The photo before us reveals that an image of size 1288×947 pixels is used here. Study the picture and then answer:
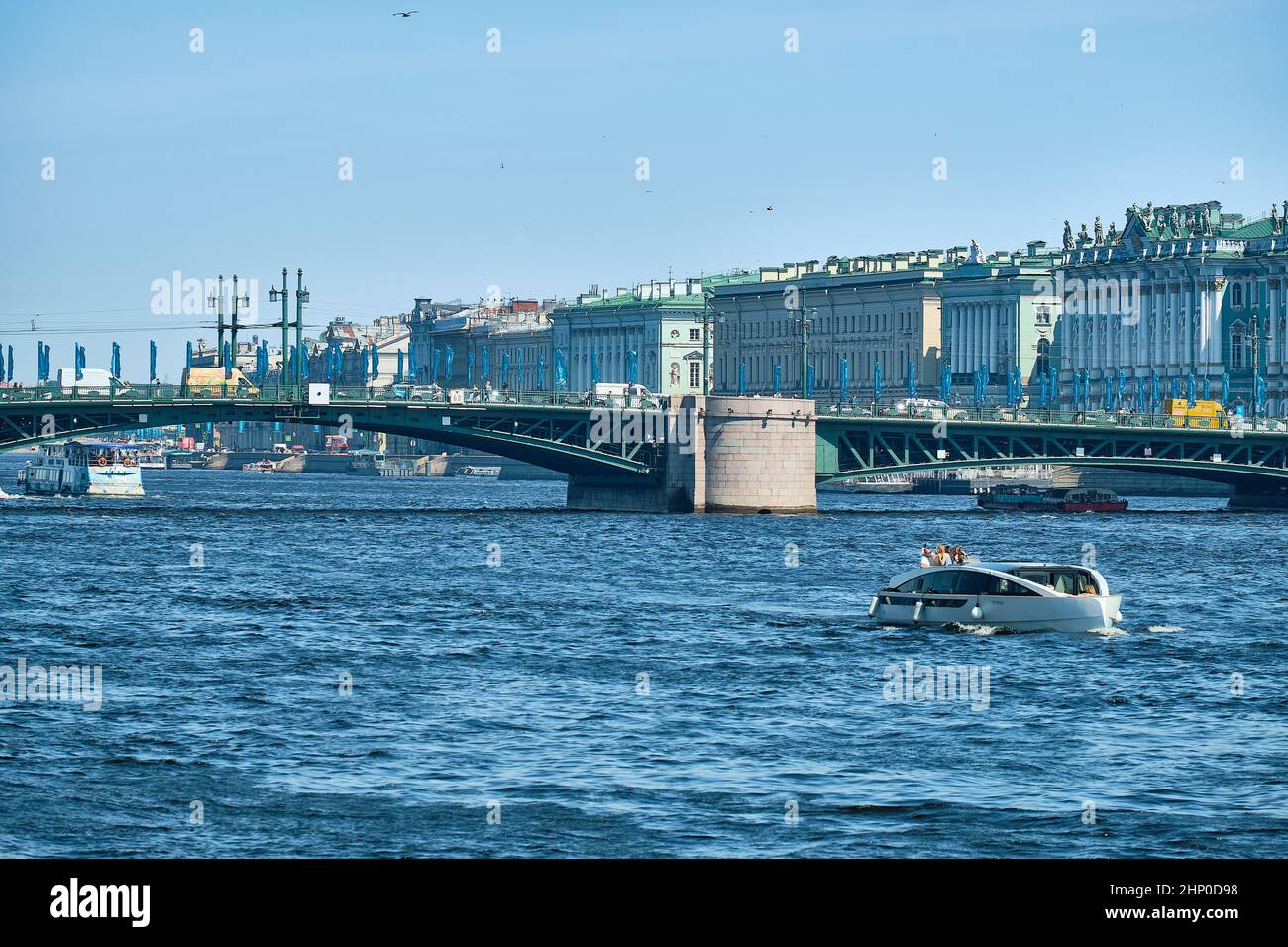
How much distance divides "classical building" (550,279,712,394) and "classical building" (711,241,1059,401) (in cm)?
329

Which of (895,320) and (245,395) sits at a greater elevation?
(895,320)

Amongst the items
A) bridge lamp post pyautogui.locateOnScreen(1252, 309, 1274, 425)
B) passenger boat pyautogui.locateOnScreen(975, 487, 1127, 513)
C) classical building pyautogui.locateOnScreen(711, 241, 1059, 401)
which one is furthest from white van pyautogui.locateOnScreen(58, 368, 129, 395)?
bridge lamp post pyautogui.locateOnScreen(1252, 309, 1274, 425)

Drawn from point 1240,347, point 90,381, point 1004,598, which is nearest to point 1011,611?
point 1004,598

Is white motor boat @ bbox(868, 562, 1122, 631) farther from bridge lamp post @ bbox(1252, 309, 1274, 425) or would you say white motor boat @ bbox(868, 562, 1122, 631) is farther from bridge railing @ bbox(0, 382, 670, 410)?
bridge lamp post @ bbox(1252, 309, 1274, 425)

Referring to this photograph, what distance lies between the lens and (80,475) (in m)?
120

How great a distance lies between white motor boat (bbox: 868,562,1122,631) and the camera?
3688 cm

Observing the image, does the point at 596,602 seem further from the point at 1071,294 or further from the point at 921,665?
the point at 1071,294

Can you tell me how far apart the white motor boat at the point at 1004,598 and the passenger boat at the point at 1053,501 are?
66.9m

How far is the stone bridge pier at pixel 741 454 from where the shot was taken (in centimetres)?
8400

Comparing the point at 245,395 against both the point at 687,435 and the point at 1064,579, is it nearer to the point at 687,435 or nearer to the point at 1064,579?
the point at 687,435

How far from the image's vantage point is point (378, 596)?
146 ft

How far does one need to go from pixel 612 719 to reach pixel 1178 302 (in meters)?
118

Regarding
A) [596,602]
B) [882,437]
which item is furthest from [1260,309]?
[596,602]
